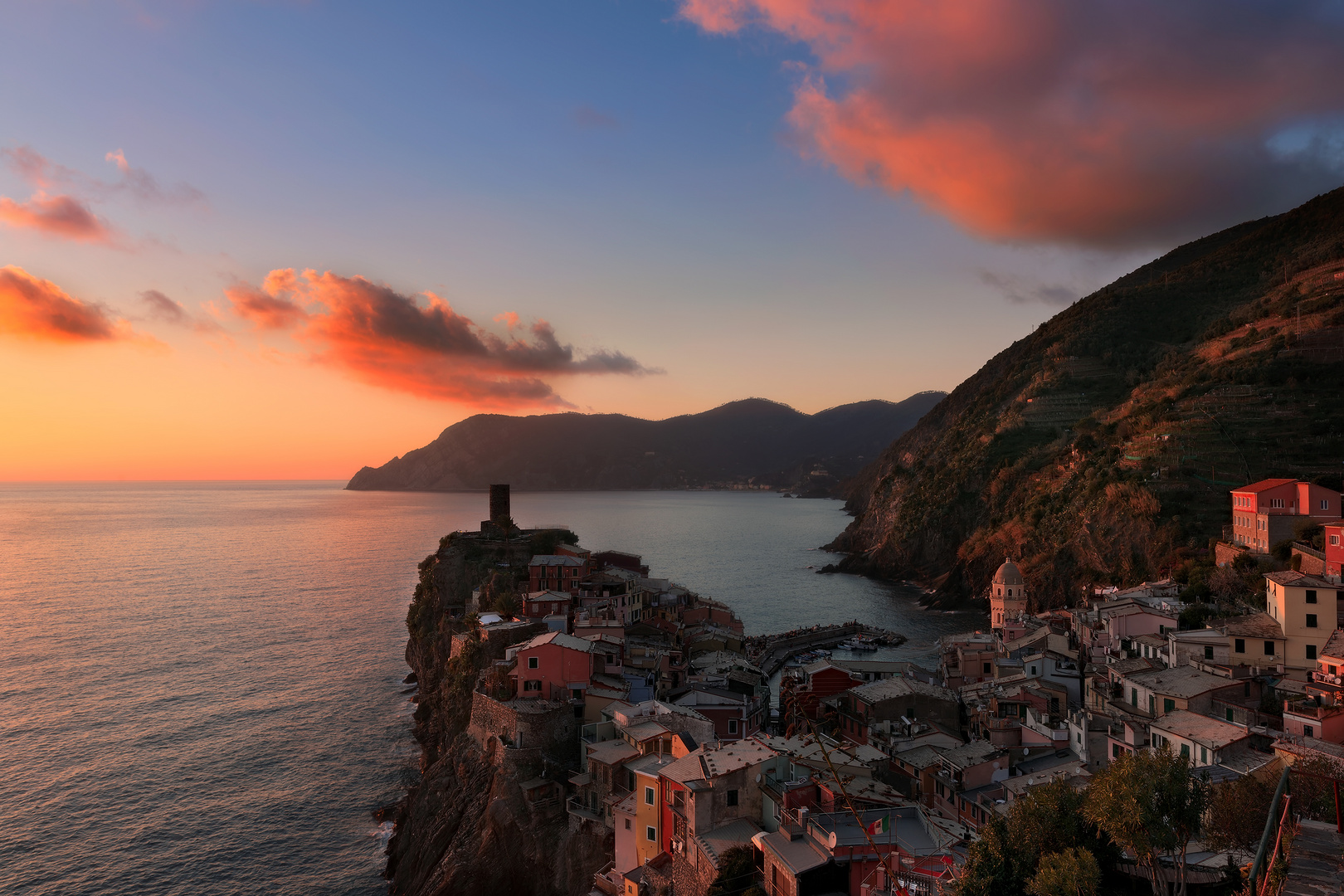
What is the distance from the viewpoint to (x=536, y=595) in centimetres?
4575

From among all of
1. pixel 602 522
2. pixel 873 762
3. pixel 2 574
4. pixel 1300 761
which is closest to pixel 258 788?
pixel 873 762

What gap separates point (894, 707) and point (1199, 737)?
13.9m

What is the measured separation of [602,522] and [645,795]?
570 feet

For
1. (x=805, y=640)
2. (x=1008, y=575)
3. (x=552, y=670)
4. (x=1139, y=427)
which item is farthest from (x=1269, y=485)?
(x=552, y=670)

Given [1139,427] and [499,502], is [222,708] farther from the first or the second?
[1139,427]

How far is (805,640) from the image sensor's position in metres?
67.2

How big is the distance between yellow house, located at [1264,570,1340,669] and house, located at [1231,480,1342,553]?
22451 mm

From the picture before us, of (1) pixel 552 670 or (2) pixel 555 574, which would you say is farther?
(2) pixel 555 574

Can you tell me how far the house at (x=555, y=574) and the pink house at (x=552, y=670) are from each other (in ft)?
55.9

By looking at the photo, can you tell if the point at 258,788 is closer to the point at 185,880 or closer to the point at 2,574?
the point at 185,880

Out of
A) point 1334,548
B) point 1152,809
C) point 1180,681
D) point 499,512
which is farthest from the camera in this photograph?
point 499,512

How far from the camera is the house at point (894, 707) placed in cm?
3528

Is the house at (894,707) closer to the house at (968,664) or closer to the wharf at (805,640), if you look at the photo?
the house at (968,664)

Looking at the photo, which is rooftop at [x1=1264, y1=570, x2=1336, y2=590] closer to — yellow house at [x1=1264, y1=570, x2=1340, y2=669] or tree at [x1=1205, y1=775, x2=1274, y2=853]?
yellow house at [x1=1264, y1=570, x2=1340, y2=669]
